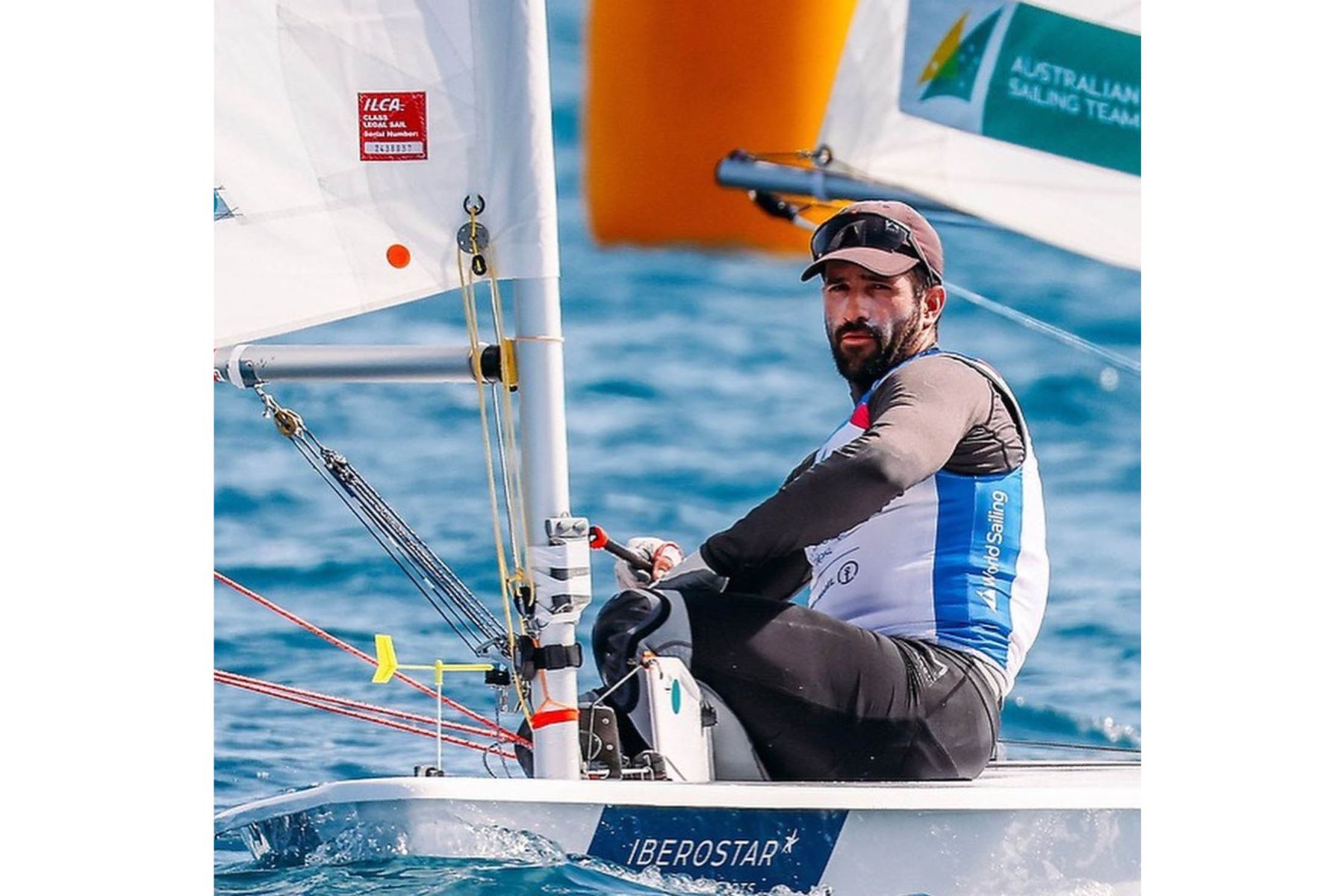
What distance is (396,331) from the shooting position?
14.0 ft

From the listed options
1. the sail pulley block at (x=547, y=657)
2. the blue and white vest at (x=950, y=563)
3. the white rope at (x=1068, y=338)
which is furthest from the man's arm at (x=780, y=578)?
the white rope at (x=1068, y=338)

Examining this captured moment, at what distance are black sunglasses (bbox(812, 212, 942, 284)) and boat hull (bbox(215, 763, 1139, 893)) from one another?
74 centimetres

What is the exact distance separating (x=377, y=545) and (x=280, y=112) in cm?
120

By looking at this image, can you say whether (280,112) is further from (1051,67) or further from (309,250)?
(1051,67)

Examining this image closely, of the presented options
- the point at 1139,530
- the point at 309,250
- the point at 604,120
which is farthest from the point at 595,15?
the point at 1139,530

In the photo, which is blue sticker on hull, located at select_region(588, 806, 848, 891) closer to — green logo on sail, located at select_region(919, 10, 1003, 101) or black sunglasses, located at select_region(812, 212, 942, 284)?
black sunglasses, located at select_region(812, 212, 942, 284)

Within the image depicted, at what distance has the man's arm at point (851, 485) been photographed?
8.89ft

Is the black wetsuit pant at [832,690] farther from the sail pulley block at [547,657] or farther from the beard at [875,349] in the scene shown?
the beard at [875,349]

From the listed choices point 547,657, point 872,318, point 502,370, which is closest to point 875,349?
point 872,318

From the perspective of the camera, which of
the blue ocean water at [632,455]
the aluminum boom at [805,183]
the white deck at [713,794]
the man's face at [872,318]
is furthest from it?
the blue ocean water at [632,455]

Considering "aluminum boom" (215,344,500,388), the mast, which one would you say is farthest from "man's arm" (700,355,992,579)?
"aluminum boom" (215,344,500,388)

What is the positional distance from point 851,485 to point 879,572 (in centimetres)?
26

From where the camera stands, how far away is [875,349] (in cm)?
304

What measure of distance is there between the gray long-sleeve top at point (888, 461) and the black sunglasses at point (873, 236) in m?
0.17
